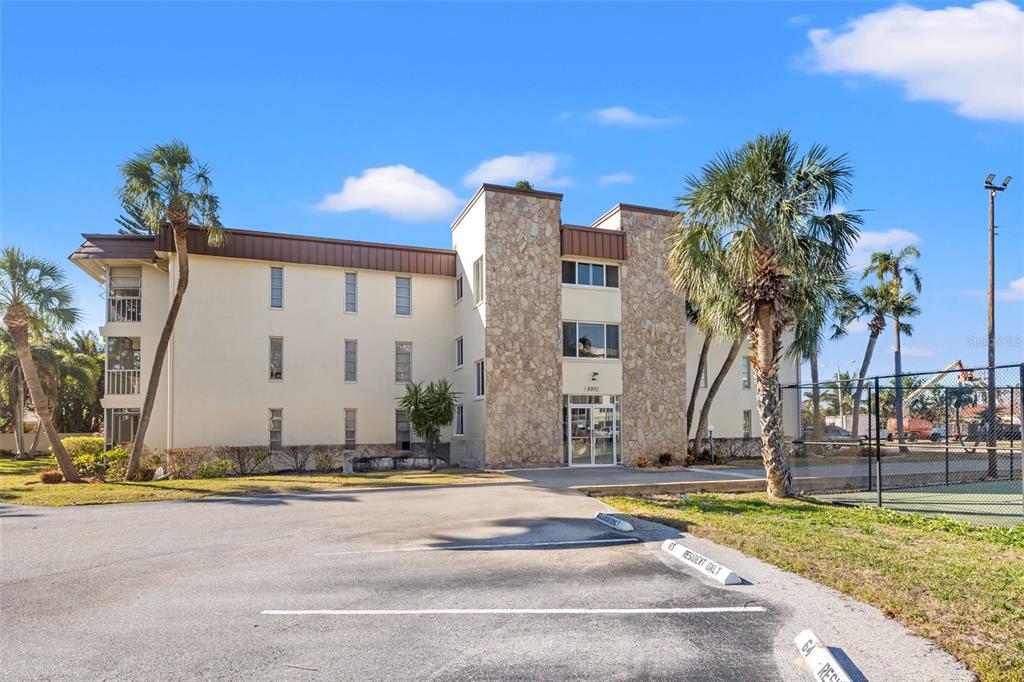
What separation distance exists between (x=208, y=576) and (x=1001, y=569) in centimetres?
937

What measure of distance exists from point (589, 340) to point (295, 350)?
415 inches

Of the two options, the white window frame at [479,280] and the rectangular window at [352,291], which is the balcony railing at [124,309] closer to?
the rectangular window at [352,291]

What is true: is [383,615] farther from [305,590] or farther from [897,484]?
[897,484]

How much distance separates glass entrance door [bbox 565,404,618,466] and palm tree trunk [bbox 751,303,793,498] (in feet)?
28.8

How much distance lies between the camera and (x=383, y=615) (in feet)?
21.5

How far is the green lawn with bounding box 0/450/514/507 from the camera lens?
15.9 meters

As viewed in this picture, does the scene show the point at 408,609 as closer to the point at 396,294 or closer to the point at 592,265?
the point at 592,265

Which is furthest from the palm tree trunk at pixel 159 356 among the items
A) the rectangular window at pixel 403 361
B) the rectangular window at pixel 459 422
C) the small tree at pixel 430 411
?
the rectangular window at pixel 459 422

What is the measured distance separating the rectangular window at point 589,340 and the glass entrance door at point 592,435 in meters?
1.87

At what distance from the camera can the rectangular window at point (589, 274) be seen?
→ 24625mm

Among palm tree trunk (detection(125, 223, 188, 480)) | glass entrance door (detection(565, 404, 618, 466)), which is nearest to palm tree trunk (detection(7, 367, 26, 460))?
palm tree trunk (detection(125, 223, 188, 480))

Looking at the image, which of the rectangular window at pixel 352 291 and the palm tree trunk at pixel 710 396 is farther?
the palm tree trunk at pixel 710 396

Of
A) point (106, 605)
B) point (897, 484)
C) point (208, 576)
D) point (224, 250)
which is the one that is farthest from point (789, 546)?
point (224, 250)

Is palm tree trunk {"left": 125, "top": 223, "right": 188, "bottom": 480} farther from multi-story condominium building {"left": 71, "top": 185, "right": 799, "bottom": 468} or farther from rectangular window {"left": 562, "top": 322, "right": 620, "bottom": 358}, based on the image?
rectangular window {"left": 562, "top": 322, "right": 620, "bottom": 358}
